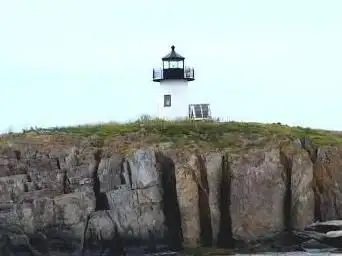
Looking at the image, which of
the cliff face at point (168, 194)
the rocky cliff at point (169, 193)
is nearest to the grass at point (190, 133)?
the rocky cliff at point (169, 193)

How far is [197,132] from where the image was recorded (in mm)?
66438

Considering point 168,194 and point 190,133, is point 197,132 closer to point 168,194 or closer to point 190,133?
point 190,133

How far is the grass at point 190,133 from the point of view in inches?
2544

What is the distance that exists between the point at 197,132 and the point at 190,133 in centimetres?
53

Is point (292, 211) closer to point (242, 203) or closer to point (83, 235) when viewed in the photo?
point (242, 203)

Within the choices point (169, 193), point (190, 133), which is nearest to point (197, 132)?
point (190, 133)

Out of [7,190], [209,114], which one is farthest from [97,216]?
[209,114]

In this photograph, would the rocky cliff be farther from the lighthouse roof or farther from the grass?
the lighthouse roof

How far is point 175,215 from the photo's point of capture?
61.7m

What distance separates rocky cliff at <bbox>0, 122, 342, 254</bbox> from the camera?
198ft

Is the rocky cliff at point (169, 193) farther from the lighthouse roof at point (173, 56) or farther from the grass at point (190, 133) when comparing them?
the lighthouse roof at point (173, 56)

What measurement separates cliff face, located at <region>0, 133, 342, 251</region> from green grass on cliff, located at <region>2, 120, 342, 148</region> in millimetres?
1787

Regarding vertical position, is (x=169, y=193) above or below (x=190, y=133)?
below

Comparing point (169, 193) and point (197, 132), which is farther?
point (197, 132)
